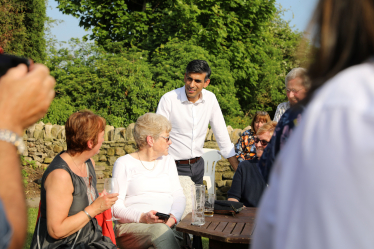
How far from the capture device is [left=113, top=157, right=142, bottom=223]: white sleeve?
2800mm

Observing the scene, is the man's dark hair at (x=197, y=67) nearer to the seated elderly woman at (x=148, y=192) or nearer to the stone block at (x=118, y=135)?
the seated elderly woman at (x=148, y=192)

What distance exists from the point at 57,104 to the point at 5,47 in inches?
102

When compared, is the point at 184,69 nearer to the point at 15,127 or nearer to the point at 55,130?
the point at 55,130

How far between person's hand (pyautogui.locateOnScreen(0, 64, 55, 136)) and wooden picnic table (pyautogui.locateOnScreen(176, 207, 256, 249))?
5.20 feet

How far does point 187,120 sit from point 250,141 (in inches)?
58.2

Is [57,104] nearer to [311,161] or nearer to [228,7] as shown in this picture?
[228,7]

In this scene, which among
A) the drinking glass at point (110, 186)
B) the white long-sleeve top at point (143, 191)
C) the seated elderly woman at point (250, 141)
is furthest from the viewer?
the seated elderly woman at point (250, 141)

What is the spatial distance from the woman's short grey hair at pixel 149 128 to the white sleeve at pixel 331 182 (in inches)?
106

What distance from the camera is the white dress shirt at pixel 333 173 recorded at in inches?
20.2

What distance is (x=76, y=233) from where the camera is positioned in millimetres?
2336

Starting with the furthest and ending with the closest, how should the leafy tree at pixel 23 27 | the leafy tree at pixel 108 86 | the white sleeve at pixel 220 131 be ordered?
the leafy tree at pixel 23 27 < the leafy tree at pixel 108 86 < the white sleeve at pixel 220 131

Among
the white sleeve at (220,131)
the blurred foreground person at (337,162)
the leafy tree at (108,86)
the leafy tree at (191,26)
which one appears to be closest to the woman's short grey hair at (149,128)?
the white sleeve at (220,131)

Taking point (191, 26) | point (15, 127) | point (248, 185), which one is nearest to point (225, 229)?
point (248, 185)

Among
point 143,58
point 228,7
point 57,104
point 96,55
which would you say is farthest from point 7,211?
point 228,7
